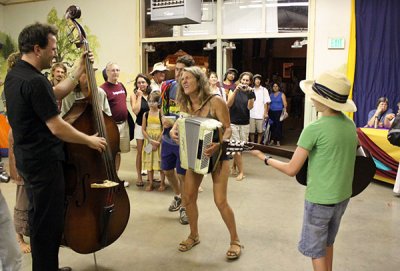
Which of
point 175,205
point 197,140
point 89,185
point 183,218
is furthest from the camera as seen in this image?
point 175,205

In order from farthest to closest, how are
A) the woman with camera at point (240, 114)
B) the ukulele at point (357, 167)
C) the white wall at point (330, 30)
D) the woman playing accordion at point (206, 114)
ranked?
the white wall at point (330, 30) < the woman with camera at point (240, 114) < the woman playing accordion at point (206, 114) < the ukulele at point (357, 167)

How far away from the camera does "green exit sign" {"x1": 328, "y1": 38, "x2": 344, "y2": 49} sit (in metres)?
6.59

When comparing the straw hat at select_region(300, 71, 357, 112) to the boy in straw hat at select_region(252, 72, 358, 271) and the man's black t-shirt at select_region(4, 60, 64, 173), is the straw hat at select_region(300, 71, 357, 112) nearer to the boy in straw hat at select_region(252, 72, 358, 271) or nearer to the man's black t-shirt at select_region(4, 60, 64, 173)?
the boy in straw hat at select_region(252, 72, 358, 271)

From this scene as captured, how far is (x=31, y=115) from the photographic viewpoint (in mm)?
2096

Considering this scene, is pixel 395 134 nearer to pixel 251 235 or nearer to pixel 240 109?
pixel 251 235

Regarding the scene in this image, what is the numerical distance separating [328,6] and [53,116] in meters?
5.77

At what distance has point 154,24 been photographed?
8141mm

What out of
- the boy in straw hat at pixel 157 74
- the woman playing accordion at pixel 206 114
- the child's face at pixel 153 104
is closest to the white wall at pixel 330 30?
the boy in straw hat at pixel 157 74

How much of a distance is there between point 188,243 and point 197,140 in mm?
944

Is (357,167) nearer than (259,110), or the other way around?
(357,167)

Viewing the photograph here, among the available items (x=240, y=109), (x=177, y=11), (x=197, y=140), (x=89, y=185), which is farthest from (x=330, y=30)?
(x=89, y=185)

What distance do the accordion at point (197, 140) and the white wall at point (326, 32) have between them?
425 cm

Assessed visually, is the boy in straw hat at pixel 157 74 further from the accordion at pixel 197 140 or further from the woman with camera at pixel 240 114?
the accordion at pixel 197 140

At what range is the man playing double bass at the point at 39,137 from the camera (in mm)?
2064
